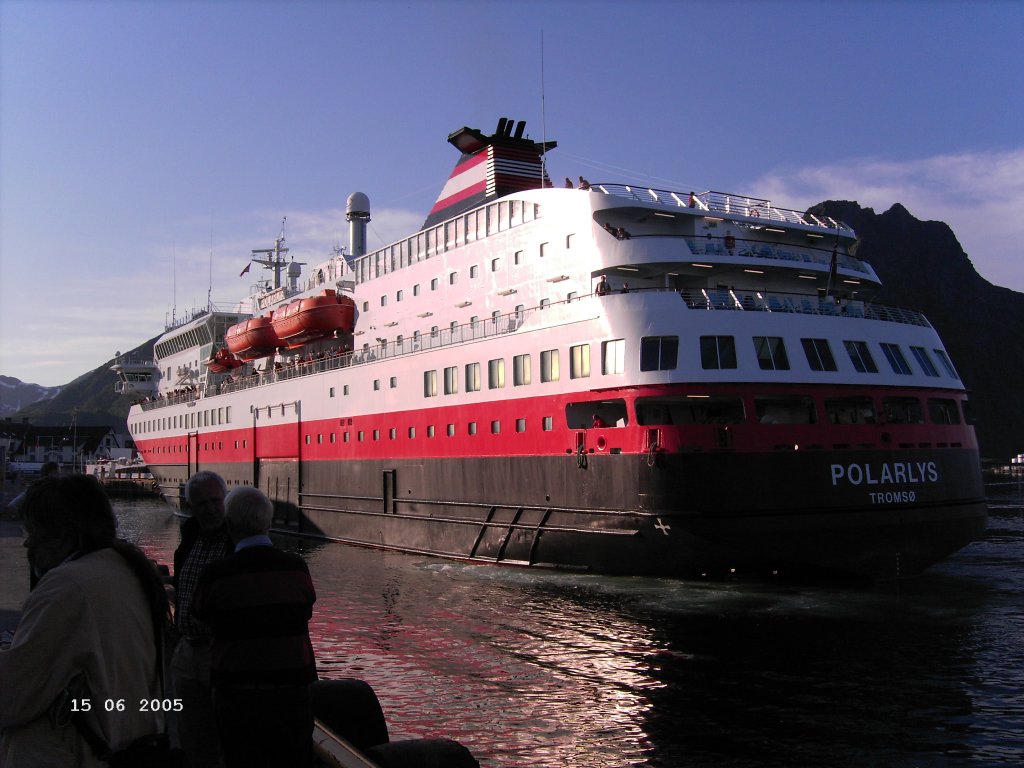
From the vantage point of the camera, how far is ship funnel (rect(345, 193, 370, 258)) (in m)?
36.8

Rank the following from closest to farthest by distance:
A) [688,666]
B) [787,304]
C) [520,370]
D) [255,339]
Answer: [688,666] → [787,304] → [520,370] → [255,339]

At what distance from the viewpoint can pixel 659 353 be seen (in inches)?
646

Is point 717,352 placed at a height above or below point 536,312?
below

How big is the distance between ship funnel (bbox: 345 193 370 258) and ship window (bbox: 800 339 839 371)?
78.7ft

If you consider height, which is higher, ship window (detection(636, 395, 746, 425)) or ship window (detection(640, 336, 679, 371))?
ship window (detection(640, 336, 679, 371))

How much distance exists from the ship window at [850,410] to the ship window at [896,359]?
1015mm

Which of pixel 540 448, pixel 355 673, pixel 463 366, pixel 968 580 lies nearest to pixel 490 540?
pixel 540 448

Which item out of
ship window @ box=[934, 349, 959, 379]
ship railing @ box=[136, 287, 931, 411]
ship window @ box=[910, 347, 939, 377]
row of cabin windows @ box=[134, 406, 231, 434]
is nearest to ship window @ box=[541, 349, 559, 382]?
ship railing @ box=[136, 287, 931, 411]

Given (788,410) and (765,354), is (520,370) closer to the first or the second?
(765,354)

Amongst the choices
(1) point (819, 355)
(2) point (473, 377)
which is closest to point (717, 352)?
(1) point (819, 355)

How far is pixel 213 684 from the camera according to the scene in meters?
4.01

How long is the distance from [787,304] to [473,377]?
25.3ft

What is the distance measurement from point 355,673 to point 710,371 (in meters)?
8.59
